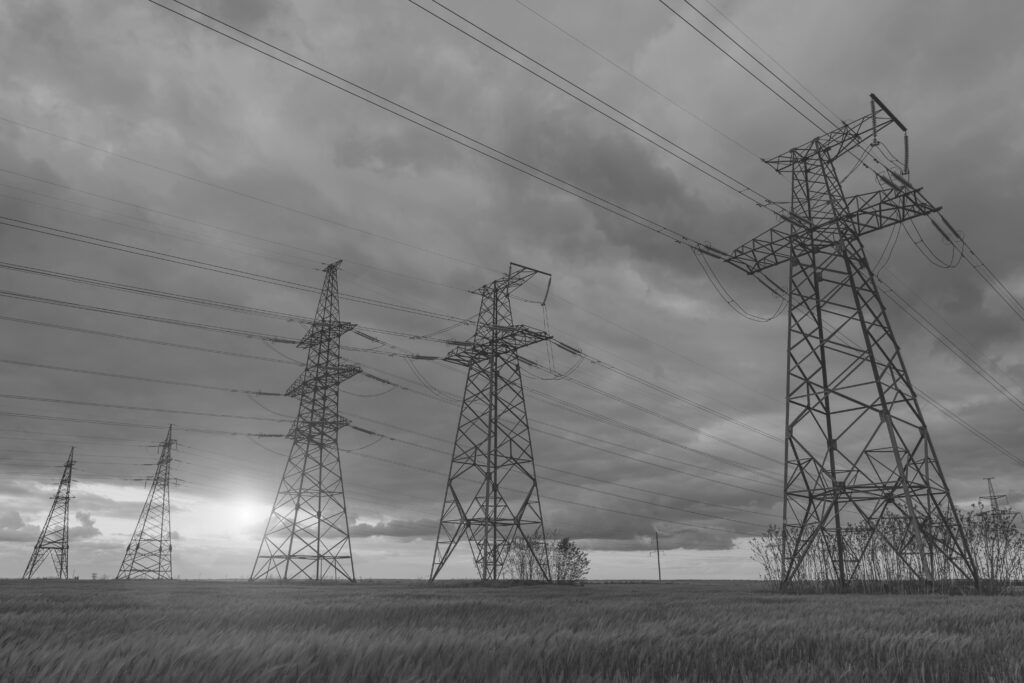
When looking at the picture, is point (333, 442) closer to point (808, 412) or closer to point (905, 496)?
point (808, 412)

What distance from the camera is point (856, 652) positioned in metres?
5.32

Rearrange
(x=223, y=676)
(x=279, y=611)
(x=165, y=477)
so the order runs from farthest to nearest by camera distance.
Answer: (x=165, y=477), (x=279, y=611), (x=223, y=676)

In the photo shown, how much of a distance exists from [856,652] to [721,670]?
1901 mm

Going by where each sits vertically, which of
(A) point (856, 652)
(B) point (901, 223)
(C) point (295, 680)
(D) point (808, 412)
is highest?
(B) point (901, 223)

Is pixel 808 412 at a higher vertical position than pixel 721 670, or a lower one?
higher

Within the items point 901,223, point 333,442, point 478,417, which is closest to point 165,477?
point 333,442

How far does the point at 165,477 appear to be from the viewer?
61844mm

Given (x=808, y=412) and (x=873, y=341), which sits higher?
(x=873, y=341)

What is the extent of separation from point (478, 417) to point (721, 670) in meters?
33.0

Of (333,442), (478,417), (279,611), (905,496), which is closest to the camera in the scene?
(279,611)

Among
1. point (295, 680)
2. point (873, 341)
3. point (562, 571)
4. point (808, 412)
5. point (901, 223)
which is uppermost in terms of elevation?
point (901, 223)

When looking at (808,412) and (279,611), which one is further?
(808,412)

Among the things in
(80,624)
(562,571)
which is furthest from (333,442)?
(562,571)

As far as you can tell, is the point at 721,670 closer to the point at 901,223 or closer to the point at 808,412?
the point at 808,412
